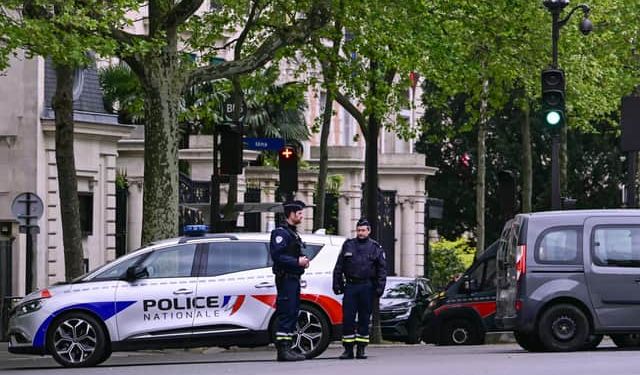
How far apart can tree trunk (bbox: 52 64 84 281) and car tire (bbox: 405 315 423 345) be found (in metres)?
7.67

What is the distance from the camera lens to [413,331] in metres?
35.0

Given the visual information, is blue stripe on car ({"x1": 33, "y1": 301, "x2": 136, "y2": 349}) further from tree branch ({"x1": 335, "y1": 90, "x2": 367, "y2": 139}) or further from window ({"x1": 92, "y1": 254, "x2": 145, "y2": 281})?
tree branch ({"x1": 335, "y1": 90, "x2": 367, "y2": 139})

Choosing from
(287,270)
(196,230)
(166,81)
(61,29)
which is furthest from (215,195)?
(287,270)

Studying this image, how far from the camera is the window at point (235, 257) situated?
2325 cm

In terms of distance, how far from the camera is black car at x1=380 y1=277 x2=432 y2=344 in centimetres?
3512

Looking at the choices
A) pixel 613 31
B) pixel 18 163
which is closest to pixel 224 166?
pixel 18 163

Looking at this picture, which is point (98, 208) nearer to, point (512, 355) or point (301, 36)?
point (301, 36)

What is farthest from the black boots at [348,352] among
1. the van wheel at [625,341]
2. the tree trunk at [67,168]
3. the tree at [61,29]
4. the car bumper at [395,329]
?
the car bumper at [395,329]

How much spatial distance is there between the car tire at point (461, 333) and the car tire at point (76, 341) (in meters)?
9.71

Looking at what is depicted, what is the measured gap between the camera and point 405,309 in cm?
3547

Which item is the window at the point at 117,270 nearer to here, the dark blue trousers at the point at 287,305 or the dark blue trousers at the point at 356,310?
the dark blue trousers at the point at 287,305

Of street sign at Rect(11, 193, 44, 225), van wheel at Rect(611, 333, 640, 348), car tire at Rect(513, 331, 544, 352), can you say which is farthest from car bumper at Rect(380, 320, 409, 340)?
car tire at Rect(513, 331, 544, 352)

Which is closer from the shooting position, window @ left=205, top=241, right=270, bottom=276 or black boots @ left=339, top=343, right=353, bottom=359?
black boots @ left=339, top=343, right=353, bottom=359

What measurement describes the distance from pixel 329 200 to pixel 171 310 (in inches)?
1203
